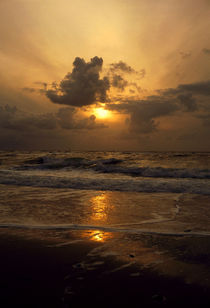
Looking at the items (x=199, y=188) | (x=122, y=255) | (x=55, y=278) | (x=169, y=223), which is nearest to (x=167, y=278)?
(x=122, y=255)

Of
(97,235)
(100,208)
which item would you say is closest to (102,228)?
(97,235)

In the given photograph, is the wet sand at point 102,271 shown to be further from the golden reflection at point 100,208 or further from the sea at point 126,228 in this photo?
the golden reflection at point 100,208

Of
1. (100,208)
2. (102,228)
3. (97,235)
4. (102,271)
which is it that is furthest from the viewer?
(100,208)

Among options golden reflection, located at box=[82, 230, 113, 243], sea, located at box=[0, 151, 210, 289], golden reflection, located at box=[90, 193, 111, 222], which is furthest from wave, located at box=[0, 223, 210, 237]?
golden reflection, located at box=[90, 193, 111, 222]

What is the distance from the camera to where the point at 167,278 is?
308 centimetres

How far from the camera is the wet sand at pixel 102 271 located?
2.62 m

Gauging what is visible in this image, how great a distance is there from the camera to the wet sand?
2.62 metres

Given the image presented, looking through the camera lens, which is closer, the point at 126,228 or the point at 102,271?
the point at 102,271

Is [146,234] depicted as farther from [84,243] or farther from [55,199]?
[55,199]

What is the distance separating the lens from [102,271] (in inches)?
128

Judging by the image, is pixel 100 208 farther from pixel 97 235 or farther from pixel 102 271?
pixel 102 271

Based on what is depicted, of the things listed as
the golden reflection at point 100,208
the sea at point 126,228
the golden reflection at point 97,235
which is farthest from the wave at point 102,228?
the golden reflection at point 100,208

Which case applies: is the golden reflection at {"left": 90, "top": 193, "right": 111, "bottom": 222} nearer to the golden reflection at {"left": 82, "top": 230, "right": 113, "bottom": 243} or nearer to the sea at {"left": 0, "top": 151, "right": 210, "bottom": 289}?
the sea at {"left": 0, "top": 151, "right": 210, "bottom": 289}

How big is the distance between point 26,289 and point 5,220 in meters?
3.33
